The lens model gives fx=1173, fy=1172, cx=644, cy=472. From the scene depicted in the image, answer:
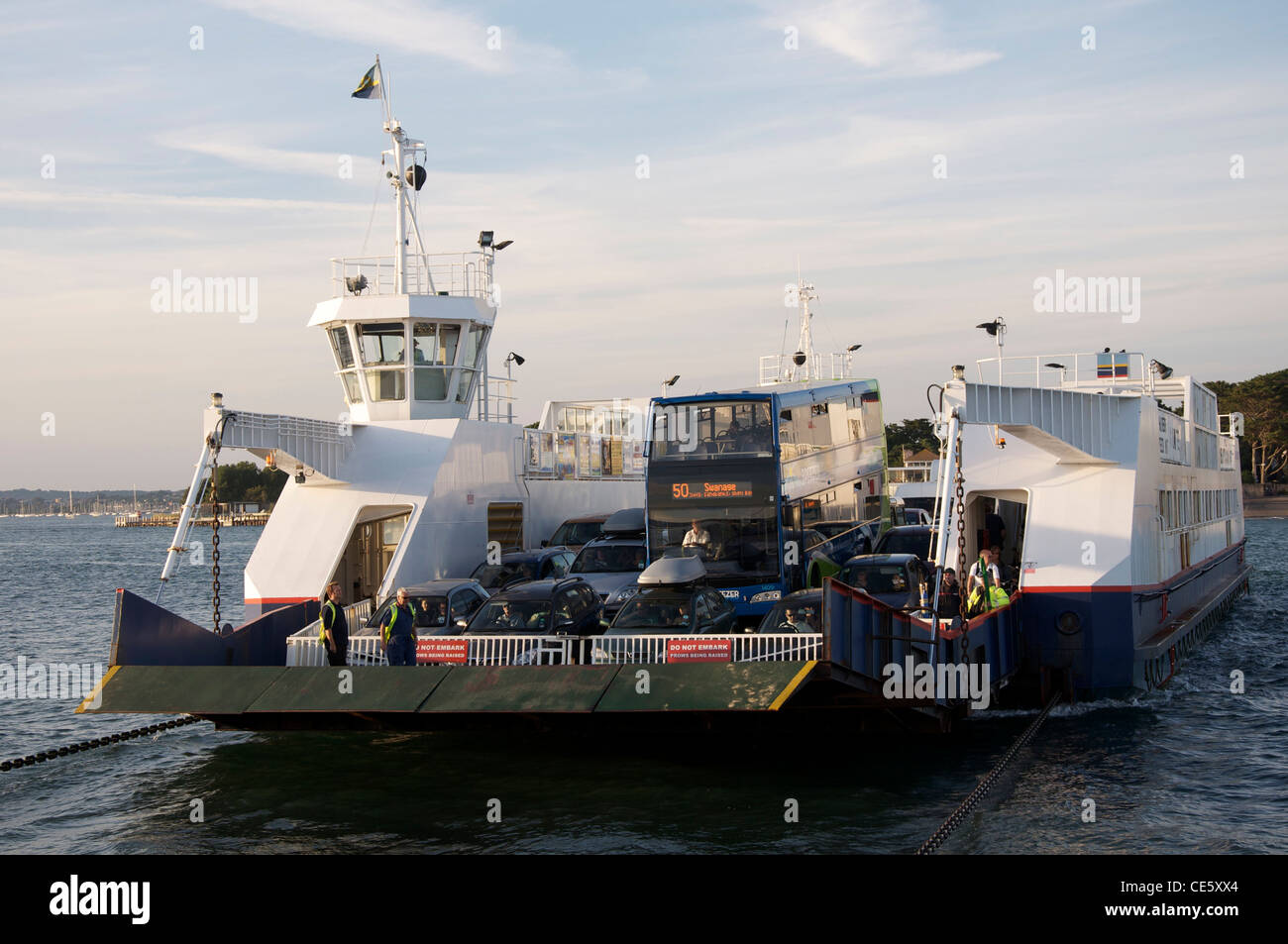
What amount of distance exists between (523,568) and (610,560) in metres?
1.70

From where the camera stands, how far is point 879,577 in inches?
763

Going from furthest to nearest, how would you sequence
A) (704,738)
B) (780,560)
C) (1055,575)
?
(780,560), (1055,575), (704,738)

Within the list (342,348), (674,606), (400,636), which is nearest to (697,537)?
(674,606)

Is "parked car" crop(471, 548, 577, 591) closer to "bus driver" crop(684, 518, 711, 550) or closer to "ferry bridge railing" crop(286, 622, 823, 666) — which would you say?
"bus driver" crop(684, 518, 711, 550)

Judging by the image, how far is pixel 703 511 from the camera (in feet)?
67.6

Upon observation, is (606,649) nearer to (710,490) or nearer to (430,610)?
(430,610)

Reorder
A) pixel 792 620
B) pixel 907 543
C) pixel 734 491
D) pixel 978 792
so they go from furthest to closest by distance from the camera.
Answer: pixel 907 543, pixel 734 491, pixel 792 620, pixel 978 792

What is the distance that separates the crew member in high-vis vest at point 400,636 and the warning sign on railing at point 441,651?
55 cm

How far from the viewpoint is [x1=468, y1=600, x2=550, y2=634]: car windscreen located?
16688 millimetres

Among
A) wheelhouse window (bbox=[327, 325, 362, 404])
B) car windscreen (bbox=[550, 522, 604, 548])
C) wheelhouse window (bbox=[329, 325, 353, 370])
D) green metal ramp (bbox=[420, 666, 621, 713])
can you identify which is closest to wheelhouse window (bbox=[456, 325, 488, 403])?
wheelhouse window (bbox=[327, 325, 362, 404])

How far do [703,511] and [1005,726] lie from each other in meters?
6.11

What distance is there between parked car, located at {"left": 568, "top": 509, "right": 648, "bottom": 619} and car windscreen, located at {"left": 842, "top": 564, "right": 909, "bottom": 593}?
3886mm
